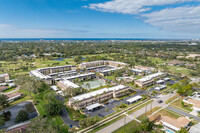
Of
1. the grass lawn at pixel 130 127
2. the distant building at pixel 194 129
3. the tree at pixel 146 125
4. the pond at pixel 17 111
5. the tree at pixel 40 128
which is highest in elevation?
the tree at pixel 40 128

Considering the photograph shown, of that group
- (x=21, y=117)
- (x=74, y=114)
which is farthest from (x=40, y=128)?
(x=74, y=114)

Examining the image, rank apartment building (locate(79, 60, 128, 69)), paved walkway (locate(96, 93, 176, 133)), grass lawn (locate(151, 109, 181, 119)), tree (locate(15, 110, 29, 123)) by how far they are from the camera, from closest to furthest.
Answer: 1. paved walkway (locate(96, 93, 176, 133))
2. tree (locate(15, 110, 29, 123))
3. grass lawn (locate(151, 109, 181, 119))
4. apartment building (locate(79, 60, 128, 69))

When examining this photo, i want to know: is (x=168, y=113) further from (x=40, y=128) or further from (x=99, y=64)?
(x=99, y=64)

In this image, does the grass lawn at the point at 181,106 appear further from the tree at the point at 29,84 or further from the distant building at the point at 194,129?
the tree at the point at 29,84

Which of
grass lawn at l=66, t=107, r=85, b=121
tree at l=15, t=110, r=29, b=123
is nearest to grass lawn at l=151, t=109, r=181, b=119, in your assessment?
grass lawn at l=66, t=107, r=85, b=121

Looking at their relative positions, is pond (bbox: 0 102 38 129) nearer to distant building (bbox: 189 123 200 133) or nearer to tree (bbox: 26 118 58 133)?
tree (bbox: 26 118 58 133)

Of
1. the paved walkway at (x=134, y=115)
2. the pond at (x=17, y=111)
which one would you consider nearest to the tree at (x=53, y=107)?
the pond at (x=17, y=111)

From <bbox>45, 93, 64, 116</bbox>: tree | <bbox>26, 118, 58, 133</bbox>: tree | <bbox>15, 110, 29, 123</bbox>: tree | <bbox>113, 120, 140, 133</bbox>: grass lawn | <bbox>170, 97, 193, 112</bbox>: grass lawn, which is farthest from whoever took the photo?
<bbox>170, 97, 193, 112</bbox>: grass lawn
